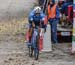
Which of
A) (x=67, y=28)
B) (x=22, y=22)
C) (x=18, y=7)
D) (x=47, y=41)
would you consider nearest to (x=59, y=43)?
(x=67, y=28)

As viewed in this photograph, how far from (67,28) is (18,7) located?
612 inches

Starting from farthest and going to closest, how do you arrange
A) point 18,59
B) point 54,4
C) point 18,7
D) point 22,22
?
point 18,7 → point 22,22 → point 54,4 → point 18,59

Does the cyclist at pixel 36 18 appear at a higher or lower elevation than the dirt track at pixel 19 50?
higher

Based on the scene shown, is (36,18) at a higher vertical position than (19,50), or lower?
higher

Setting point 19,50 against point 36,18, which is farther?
point 19,50

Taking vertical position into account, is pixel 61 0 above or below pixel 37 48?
above

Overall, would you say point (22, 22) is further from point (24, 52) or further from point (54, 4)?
point (24, 52)

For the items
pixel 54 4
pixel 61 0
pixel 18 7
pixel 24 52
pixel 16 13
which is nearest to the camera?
pixel 24 52

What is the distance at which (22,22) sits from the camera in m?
25.9

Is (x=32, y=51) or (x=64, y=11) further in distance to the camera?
(x=64, y=11)

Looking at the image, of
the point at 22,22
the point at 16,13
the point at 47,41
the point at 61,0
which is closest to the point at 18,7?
the point at 16,13

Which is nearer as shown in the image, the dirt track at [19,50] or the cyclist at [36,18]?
the dirt track at [19,50]

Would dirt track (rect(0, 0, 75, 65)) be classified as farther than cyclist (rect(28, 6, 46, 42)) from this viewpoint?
No

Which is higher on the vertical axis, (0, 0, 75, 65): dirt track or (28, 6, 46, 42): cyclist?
(28, 6, 46, 42): cyclist
